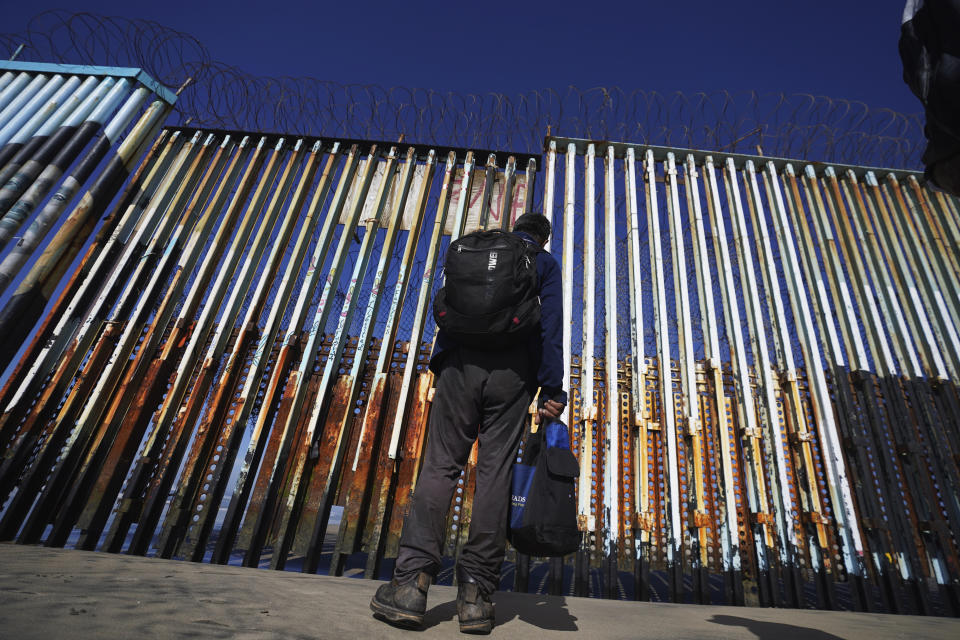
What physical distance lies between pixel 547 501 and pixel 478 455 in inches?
12.8

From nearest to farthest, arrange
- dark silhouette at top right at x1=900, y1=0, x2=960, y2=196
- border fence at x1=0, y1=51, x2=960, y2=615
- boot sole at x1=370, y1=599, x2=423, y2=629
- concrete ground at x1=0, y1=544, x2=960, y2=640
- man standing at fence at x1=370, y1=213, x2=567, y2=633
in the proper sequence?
dark silhouette at top right at x1=900, y1=0, x2=960, y2=196
concrete ground at x1=0, y1=544, x2=960, y2=640
boot sole at x1=370, y1=599, x2=423, y2=629
man standing at fence at x1=370, y1=213, x2=567, y2=633
border fence at x1=0, y1=51, x2=960, y2=615

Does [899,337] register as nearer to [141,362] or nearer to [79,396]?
[141,362]

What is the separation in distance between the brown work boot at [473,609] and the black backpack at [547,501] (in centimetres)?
22

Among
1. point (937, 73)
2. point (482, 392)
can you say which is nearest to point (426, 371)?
point (482, 392)

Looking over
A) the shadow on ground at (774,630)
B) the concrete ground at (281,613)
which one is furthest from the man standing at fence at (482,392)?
the shadow on ground at (774,630)

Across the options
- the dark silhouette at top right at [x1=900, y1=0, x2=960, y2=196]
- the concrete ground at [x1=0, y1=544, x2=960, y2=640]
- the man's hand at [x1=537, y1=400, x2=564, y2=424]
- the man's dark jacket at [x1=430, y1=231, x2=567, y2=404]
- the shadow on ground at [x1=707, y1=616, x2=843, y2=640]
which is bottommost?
the concrete ground at [x1=0, y1=544, x2=960, y2=640]

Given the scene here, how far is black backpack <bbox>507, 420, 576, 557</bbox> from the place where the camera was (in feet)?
5.50

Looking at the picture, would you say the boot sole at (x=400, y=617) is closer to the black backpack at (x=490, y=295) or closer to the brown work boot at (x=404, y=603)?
the brown work boot at (x=404, y=603)

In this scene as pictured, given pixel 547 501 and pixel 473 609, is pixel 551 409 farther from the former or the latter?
pixel 473 609

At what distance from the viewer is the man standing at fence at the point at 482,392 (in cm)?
165

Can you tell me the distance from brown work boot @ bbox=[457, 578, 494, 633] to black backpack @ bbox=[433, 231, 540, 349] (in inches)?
36.7

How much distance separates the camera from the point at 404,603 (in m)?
1.51

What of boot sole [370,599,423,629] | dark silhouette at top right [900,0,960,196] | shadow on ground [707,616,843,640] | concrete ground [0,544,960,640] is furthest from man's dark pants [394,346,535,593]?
dark silhouette at top right [900,0,960,196]

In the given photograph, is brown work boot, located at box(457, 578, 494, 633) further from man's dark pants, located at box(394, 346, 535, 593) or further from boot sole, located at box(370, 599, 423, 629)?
boot sole, located at box(370, 599, 423, 629)
